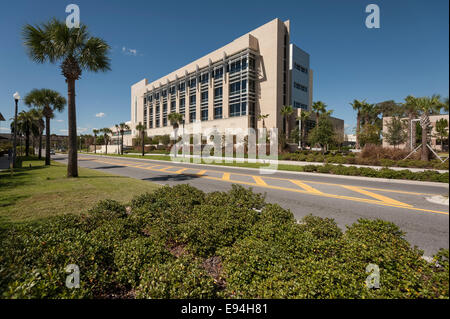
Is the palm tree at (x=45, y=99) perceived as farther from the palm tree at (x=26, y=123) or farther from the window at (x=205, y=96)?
the window at (x=205, y=96)

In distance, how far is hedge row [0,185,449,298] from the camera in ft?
6.93

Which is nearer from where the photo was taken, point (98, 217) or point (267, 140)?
point (98, 217)

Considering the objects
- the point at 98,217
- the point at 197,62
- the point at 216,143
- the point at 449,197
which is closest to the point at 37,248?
the point at 98,217

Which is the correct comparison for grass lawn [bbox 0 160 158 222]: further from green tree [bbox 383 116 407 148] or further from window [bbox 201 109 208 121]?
window [bbox 201 109 208 121]

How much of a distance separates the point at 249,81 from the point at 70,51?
37136 mm

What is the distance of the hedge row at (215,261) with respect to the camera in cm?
211

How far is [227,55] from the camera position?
48.2 meters

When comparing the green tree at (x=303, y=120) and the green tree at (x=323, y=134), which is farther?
the green tree at (x=303, y=120)

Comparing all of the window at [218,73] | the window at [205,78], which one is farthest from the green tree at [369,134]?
the window at [205,78]

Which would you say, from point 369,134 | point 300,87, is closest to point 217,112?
point 300,87

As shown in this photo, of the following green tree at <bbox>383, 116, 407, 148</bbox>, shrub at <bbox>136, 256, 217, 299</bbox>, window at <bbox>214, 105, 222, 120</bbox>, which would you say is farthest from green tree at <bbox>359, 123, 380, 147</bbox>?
shrub at <bbox>136, 256, 217, 299</bbox>

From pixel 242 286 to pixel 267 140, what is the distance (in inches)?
1418

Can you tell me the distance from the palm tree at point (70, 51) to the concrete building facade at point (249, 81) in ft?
110

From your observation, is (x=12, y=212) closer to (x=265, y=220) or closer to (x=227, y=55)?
(x=265, y=220)
